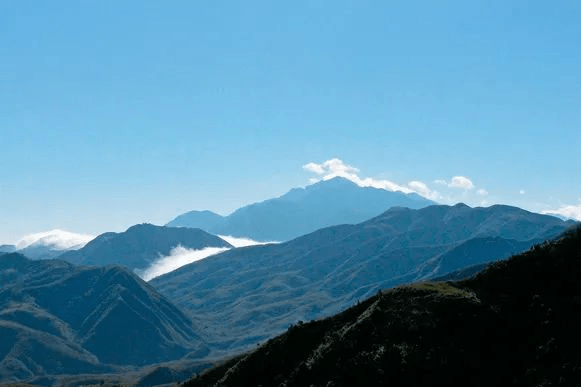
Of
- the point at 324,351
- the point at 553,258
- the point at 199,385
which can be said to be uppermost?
the point at 553,258

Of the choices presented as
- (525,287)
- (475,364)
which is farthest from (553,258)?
(475,364)

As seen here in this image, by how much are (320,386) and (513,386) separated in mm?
21673

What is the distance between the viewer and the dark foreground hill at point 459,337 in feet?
200

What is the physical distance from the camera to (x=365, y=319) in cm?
7625

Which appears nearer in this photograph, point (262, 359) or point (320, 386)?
point (320, 386)

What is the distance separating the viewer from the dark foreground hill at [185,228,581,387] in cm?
6081

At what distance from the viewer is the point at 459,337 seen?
66.0 meters

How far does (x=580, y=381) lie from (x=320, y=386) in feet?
92.0

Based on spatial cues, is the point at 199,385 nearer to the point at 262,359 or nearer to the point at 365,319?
the point at 262,359

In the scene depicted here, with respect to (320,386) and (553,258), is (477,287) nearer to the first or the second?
(553,258)

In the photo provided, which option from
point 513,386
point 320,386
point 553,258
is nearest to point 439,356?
point 513,386

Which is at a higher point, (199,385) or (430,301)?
(430,301)

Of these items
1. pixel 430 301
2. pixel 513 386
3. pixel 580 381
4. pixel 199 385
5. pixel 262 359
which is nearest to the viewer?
pixel 580 381

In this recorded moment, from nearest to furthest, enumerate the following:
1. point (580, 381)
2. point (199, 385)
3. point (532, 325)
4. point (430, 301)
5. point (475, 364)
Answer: point (580, 381), point (475, 364), point (532, 325), point (430, 301), point (199, 385)
